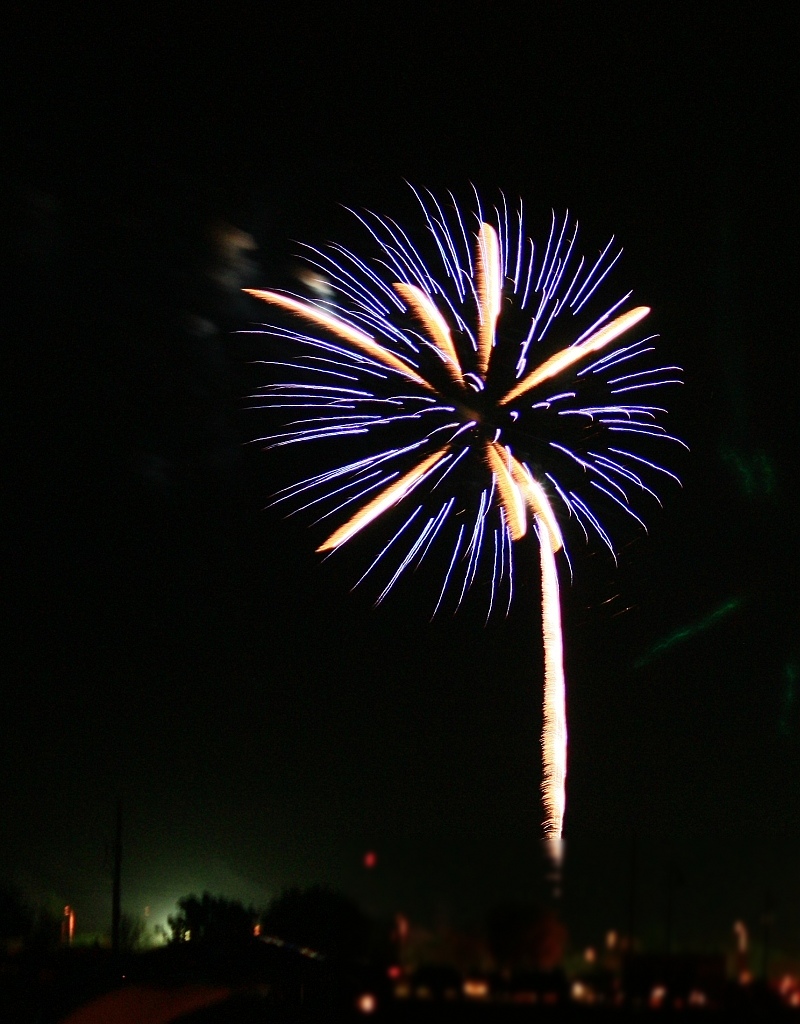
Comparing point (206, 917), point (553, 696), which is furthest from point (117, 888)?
point (553, 696)

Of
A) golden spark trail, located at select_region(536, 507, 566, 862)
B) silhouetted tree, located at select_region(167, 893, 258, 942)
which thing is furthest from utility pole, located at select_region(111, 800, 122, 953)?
golden spark trail, located at select_region(536, 507, 566, 862)

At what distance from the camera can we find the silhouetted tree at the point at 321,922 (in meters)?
8.82

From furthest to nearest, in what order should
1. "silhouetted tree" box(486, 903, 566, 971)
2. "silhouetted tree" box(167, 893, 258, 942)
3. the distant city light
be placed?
"silhouetted tree" box(167, 893, 258, 942)
"silhouetted tree" box(486, 903, 566, 971)
the distant city light

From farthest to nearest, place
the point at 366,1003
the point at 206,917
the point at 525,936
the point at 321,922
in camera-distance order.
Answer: the point at 206,917
the point at 321,922
the point at 525,936
the point at 366,1003

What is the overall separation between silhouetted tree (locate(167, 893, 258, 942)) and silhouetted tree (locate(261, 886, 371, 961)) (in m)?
3.04

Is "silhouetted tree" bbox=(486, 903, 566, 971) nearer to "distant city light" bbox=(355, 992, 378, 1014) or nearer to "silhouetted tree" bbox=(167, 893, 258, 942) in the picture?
"distant city light" bbox=(355, 992, 378, 1014)

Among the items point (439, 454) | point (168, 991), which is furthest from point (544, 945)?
point (439, 454)

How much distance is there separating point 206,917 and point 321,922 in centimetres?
1539

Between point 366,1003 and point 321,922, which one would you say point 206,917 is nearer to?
point 321,922

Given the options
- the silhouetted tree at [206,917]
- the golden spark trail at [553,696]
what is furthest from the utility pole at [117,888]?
the golden spark trail at [553,696]

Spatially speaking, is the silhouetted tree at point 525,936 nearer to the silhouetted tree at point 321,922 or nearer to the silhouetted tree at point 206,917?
the silhouetted tree at point 321,922

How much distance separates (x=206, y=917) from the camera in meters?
27.7

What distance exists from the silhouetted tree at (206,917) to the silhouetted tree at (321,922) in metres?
3.04

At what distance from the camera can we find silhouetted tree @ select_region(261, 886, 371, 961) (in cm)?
882
